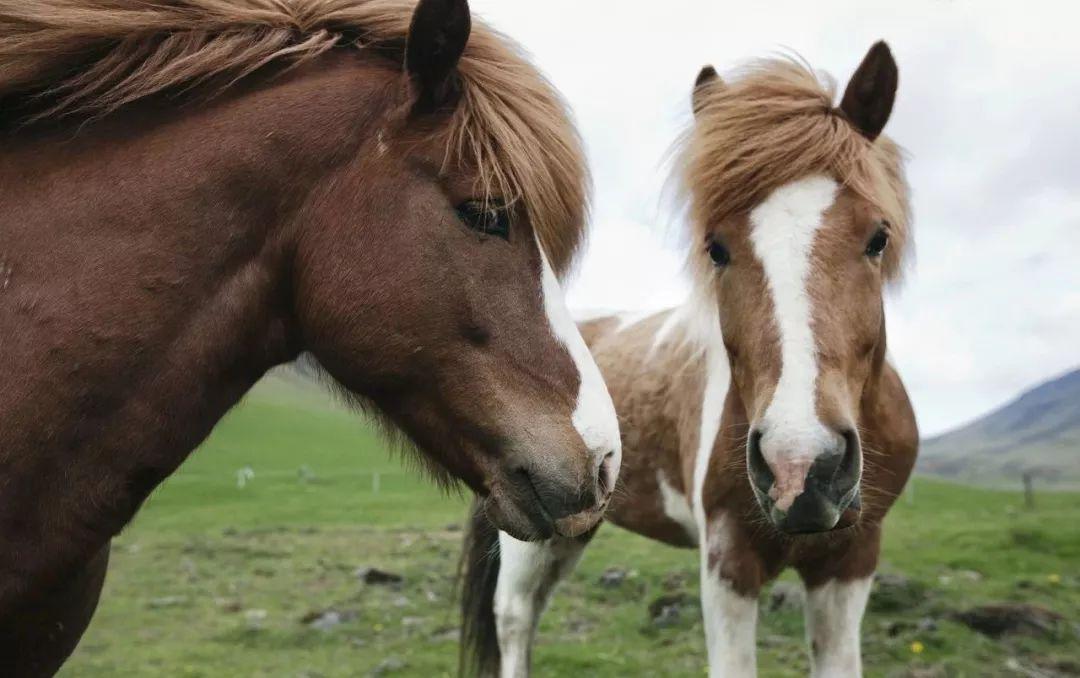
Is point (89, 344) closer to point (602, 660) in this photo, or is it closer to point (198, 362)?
point (198, 362)

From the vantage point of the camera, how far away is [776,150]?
3.47 meters

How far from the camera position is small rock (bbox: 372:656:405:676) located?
267 inches

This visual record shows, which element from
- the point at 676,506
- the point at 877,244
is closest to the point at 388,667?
the point at 676,506

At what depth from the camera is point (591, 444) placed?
203 centimetres

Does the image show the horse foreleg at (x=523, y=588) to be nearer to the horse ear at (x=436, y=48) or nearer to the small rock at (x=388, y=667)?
the small rock at (x=388, y=667)

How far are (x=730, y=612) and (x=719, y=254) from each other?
4.96ft

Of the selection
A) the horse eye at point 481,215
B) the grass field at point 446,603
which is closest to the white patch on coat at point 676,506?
the grass field at point 446,603

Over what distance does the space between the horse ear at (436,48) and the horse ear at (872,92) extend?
213cm

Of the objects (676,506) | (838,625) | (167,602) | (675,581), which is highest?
(838,625)

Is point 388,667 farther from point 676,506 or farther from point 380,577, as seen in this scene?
point 380,577

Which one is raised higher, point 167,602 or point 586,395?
point 586,395

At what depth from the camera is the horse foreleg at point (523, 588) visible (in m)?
5.52

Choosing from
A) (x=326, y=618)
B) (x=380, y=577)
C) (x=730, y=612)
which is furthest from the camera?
(x=380, y=577)

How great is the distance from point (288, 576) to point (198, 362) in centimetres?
1033
